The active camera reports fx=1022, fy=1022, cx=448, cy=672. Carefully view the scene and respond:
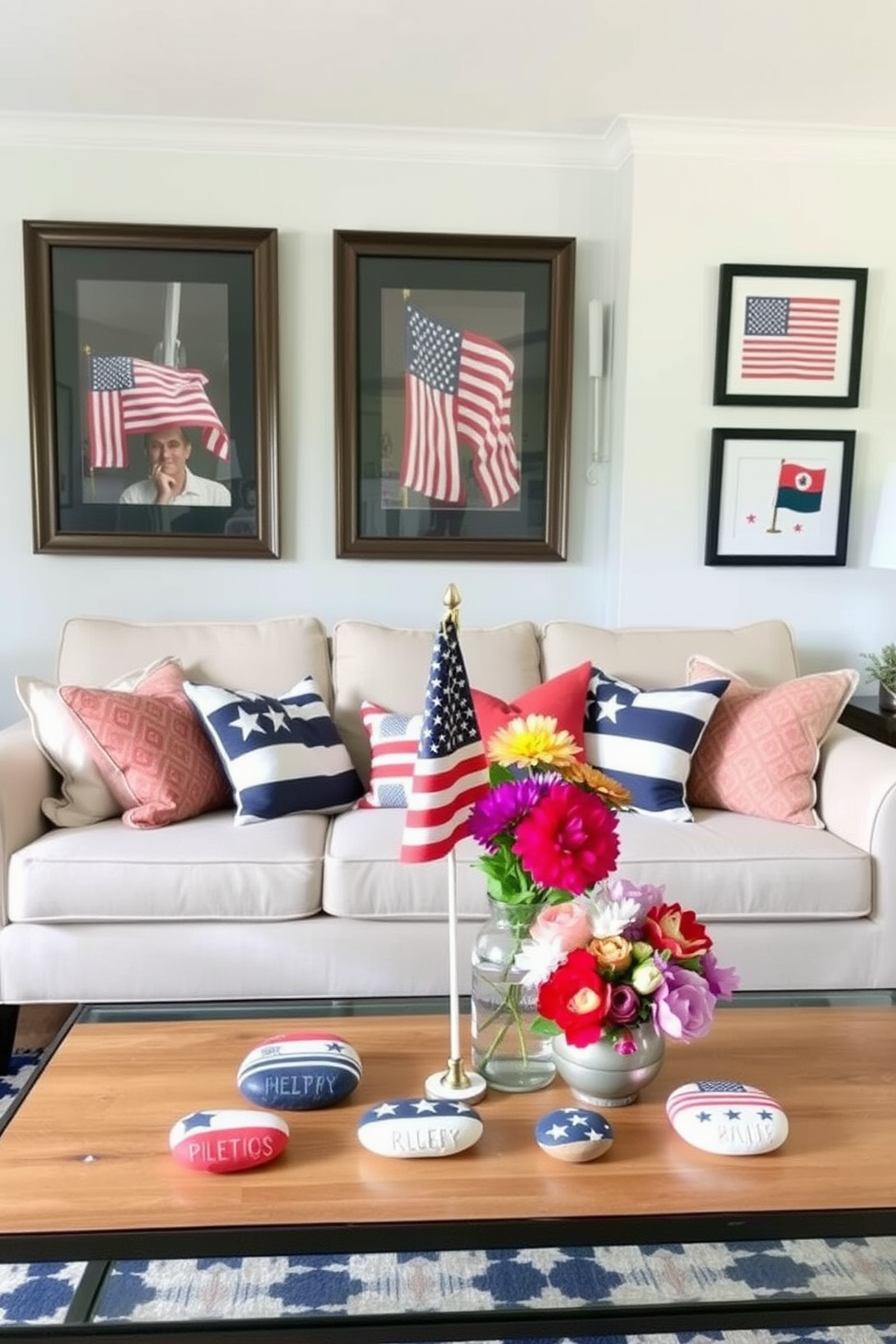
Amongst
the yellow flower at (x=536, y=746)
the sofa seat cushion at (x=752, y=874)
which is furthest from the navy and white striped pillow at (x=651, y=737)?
the yellow flower at (x=536, y=746)

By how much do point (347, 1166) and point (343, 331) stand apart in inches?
97.7

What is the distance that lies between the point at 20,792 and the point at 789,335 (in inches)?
97.9

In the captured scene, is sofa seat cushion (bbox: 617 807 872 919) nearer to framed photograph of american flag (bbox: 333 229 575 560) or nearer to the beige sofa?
the beige sofa

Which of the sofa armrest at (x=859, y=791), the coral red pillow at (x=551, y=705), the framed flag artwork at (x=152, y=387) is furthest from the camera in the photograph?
the framed flag artwork at (x=152, y=387)

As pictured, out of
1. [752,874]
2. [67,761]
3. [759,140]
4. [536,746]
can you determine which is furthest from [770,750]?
[759,140]

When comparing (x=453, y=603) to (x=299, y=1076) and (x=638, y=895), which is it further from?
(x=299, y=1076)

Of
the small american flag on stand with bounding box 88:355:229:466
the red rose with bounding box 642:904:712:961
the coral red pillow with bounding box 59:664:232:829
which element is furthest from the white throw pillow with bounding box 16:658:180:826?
the red rose with bounding box 642:904:712:961

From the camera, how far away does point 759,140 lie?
9.84 ft

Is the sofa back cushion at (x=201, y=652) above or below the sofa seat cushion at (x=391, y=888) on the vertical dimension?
above

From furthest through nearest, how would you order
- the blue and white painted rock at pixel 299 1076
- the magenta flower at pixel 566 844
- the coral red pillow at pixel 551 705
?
the coral red pillow at pixel 551 705 < the blue and white painted rock at pixel 299 1076 < the magenta flower at pixel 566 844

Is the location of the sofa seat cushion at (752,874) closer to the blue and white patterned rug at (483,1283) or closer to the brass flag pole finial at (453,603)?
the blue and white patterned rug at (483,1283)

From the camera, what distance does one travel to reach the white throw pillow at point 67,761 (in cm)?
233

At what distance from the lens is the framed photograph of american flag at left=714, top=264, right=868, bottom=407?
10.0ft

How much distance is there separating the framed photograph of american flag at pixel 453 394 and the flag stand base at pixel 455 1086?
6.64 feet
